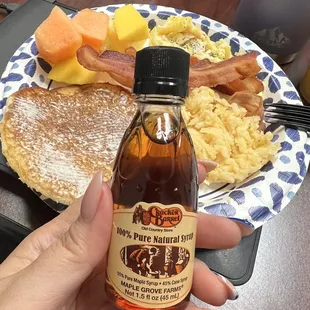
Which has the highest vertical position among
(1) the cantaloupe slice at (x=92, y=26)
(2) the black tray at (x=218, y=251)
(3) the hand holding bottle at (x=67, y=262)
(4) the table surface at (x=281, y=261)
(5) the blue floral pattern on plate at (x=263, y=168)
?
(3) the hand holding bottle at (x=67, y=262)

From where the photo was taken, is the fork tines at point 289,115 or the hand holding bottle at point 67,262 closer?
the hand holding bottle at point 67,262

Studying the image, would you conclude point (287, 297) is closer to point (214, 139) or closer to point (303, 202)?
point (303, 202)

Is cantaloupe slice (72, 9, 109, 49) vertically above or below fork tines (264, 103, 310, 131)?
above

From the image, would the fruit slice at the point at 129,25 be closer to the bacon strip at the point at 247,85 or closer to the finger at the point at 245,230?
the bacon strip at the point at 247,85

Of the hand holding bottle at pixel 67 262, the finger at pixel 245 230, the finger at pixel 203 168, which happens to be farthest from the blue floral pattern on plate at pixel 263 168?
the hand holding bottle at pixel 67 262

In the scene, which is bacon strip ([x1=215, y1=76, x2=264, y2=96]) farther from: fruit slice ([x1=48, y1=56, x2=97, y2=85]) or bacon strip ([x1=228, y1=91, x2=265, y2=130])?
fruit slice ([x1=48, y1=56, x2=97, y2=85])

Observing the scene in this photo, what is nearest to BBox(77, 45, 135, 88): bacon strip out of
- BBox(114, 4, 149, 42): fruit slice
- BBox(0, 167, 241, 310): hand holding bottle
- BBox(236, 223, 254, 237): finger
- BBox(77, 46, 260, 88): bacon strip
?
BBox(77, 46, 260, 88): bacon strip

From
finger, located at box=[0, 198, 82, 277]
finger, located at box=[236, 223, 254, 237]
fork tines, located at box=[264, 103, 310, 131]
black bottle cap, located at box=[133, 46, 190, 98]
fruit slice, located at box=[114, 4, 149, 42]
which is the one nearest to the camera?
black bottle cap, located at box=[133, 46, 190, 98]
